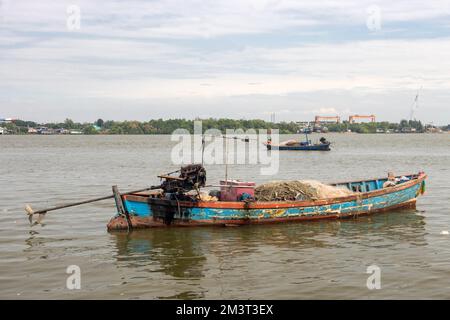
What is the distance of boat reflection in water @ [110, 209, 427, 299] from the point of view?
1176 centimetres

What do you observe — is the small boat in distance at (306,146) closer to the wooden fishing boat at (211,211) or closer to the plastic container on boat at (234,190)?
the wooden fishing boat at (211,211)

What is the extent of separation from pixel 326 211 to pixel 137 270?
7.33 m

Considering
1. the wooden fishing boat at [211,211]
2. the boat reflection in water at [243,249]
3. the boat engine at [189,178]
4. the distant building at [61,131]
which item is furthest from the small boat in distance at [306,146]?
the distant building at [61,131]

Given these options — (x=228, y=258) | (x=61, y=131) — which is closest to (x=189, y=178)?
(x=228, y=258)

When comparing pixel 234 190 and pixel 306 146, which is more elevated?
pixel 306 146

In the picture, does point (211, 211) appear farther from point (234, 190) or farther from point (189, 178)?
point (189, 178)

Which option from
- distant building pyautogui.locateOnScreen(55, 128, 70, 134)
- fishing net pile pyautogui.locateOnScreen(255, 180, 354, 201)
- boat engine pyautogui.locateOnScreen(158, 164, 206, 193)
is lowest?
fishing net pile pyautogui.locateOnScreen(255, 180, 354, 201)

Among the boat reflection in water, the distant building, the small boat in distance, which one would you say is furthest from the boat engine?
the distant building

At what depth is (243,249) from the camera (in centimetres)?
1403

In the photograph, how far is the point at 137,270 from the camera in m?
12.2

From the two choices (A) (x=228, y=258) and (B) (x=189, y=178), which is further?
(B) (x=189, y=178)

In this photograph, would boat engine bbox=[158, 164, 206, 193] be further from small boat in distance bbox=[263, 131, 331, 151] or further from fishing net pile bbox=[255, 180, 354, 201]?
small boat in distance bbox=[263, 131, 331, 151]

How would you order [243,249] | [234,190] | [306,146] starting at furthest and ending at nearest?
1. [306,146]
2. [234,190]
3. [243,249]
